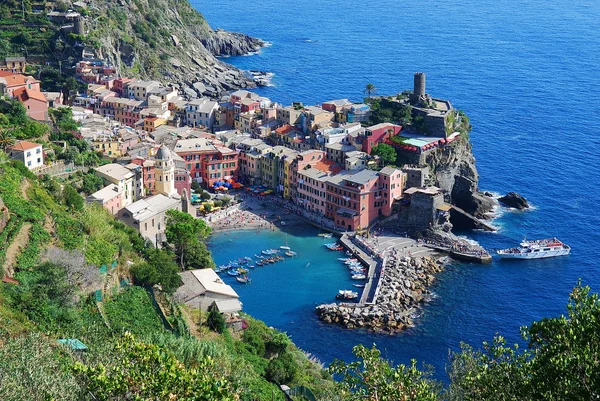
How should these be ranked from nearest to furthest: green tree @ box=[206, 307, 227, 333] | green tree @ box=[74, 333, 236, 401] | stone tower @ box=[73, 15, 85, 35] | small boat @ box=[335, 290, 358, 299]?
1. green tree @ box=[74, 333, 236, 401]
2. green tree @ box=[206, 307, 227, 333]
3. small boat @ box=[335, 290, 358, 299]
4. stone tower @ box=[73, 15, 85, 35]

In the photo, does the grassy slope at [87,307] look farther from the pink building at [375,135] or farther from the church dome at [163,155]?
the pink building at [375,135]

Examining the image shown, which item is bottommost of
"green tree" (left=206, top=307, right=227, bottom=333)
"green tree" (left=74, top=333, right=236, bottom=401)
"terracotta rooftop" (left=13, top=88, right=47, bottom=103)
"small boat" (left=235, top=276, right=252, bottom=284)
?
"small boat" (left=235, top=276, right=252, bottom=284)

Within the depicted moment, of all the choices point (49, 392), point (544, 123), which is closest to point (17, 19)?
point (544, 123)

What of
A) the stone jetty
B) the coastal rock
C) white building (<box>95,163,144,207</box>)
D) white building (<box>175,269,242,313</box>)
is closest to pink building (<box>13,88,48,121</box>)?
white building (<box>95,163,144,207</box>)

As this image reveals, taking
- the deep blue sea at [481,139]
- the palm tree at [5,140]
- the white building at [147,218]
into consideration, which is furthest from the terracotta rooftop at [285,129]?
the palm tree at [5,140]

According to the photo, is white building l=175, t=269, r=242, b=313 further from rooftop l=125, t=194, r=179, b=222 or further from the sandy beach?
the sandy beach

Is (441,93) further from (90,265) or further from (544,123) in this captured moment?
(90,265)

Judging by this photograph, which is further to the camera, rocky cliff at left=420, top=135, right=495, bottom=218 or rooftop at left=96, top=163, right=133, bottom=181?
rocky cliff at left=420, top=135, right=495, bottom=218
